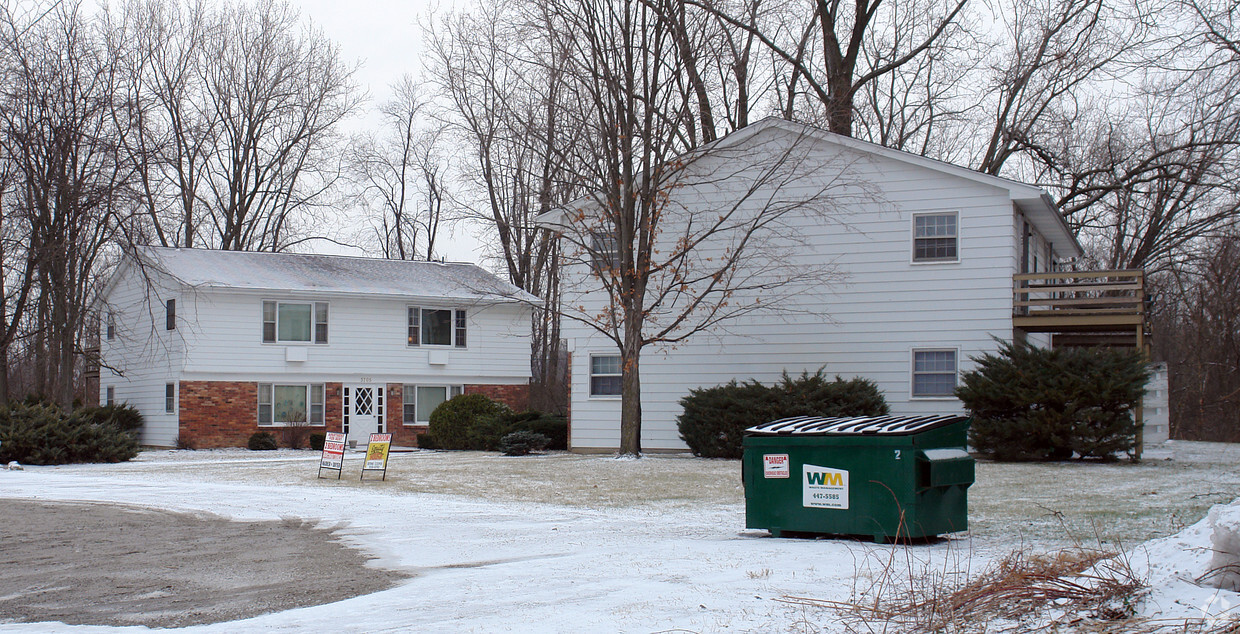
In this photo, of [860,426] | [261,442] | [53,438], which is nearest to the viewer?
[860,426]

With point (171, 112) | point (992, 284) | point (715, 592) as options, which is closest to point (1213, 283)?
point (992, 284)

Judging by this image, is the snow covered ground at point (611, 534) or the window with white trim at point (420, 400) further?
the window with white trim at point (420, 400)

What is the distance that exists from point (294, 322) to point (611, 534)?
26533 mm

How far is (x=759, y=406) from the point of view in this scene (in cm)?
2297

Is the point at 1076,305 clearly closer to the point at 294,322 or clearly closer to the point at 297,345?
the point at 297,345

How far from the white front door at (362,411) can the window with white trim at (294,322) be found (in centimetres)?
202

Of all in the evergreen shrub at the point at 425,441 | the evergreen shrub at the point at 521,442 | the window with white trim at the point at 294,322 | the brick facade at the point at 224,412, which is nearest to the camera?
the evergreen shrub at the point at 521,442

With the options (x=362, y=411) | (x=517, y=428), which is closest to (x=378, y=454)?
(x=517, y=428)

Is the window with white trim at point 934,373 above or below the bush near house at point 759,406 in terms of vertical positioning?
above

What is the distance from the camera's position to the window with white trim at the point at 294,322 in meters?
34.7

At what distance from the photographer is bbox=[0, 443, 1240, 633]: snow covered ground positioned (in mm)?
6492

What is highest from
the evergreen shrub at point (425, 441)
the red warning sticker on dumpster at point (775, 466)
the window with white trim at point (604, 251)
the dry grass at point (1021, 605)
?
the window with white trim at point (604, 251)

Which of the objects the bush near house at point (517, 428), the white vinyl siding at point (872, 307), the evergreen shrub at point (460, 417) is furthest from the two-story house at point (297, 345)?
the white vinyl siding at point (872, 307)

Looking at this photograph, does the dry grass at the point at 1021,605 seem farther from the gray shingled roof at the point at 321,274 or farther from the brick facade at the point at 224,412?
the gray shingled roof at the point at 321,274
